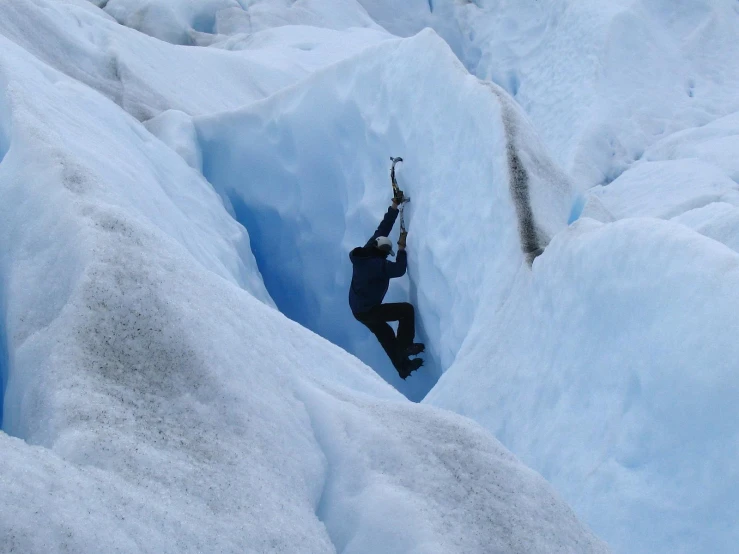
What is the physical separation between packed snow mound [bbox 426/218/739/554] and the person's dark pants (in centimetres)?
120

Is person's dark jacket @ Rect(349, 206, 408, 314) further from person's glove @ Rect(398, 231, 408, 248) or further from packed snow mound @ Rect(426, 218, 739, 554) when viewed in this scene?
packed snow mound @ Rect(426, 218, 739, 554)

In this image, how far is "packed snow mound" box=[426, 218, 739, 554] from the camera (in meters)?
2.21

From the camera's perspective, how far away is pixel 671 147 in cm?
686

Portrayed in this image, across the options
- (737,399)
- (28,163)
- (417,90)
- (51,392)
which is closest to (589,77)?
(417,90)

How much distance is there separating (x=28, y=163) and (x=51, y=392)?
3.12 ft

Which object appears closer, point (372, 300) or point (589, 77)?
point (372, 300)

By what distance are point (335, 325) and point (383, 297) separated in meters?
0.73

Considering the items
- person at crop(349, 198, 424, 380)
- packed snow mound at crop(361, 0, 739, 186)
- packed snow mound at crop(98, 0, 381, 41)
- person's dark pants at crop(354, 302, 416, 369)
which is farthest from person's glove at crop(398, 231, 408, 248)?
packed snow mound at crop(98, 0, 381, 41)

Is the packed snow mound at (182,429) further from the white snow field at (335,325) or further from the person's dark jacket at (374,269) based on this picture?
the person's dark jacket at (374,269)

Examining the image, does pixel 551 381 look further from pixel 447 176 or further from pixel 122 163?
pixel 122 163

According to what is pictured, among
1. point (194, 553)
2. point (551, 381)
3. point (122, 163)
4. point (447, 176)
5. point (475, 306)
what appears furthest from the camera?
point (447, 176)

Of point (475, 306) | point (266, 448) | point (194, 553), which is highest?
point (194, 553)

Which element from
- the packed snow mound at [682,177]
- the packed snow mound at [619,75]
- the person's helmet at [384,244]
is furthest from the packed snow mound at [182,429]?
the packed snow mound at [619,75]

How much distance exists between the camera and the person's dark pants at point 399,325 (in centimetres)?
448
